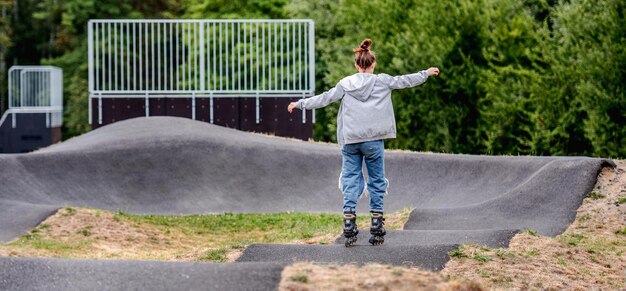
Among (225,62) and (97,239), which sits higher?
(225,62)

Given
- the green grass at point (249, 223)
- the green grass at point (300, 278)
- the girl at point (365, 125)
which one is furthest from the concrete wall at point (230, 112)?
the green grass at point (300, 278)

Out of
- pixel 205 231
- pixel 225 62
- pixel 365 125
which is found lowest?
pixel 205 231

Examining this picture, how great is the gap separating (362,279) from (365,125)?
2.89 m

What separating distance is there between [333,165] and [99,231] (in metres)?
5.20

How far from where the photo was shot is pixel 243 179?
59.0 ft

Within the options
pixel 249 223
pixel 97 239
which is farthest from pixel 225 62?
pixel 97 239

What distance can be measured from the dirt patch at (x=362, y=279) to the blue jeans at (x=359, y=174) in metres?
2.58

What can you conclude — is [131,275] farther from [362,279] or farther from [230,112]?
[230,112]

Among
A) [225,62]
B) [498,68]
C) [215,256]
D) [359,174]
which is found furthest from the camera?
[225,62]

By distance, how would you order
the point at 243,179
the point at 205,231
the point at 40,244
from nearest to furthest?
the point at 40,244, the point at 205,231, the point at 243,179

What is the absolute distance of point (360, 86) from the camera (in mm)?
9609

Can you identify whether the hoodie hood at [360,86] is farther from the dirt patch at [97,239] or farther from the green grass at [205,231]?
the dirt patch at [97,239]

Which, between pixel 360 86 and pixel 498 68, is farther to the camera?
pixel 498 68

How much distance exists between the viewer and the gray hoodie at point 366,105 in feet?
31.3
